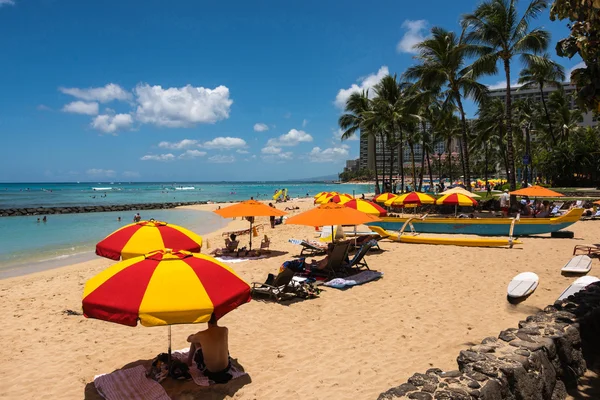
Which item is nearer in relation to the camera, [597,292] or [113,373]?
[113,373]

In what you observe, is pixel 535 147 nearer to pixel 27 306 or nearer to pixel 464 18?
pixel 464 18

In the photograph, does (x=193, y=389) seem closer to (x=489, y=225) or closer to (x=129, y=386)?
(x=129, y=386)

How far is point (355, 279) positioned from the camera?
9.03 meters

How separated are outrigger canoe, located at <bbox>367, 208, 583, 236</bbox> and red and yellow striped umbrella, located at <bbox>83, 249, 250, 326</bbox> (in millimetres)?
11804

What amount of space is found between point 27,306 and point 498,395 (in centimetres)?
887

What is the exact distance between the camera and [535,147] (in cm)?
6194

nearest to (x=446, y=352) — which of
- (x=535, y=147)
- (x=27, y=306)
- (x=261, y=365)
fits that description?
(x=261, y=365)

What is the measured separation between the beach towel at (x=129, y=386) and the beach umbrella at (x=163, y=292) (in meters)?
1.21

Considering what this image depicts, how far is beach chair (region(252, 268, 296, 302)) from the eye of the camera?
7787 mm

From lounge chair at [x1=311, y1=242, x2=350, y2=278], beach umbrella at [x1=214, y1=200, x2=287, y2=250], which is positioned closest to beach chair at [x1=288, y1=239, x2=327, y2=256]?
beach umbrella at [x1=214, y1=200, x2=287, y2=250]

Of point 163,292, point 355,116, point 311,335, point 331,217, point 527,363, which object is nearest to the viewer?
point 163,292

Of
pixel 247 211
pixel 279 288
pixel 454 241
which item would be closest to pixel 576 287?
pixel 279 288

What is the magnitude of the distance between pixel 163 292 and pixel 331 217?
641 cm

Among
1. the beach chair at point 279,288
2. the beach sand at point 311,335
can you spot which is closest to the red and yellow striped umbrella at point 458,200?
the beach sand at point 311,335
